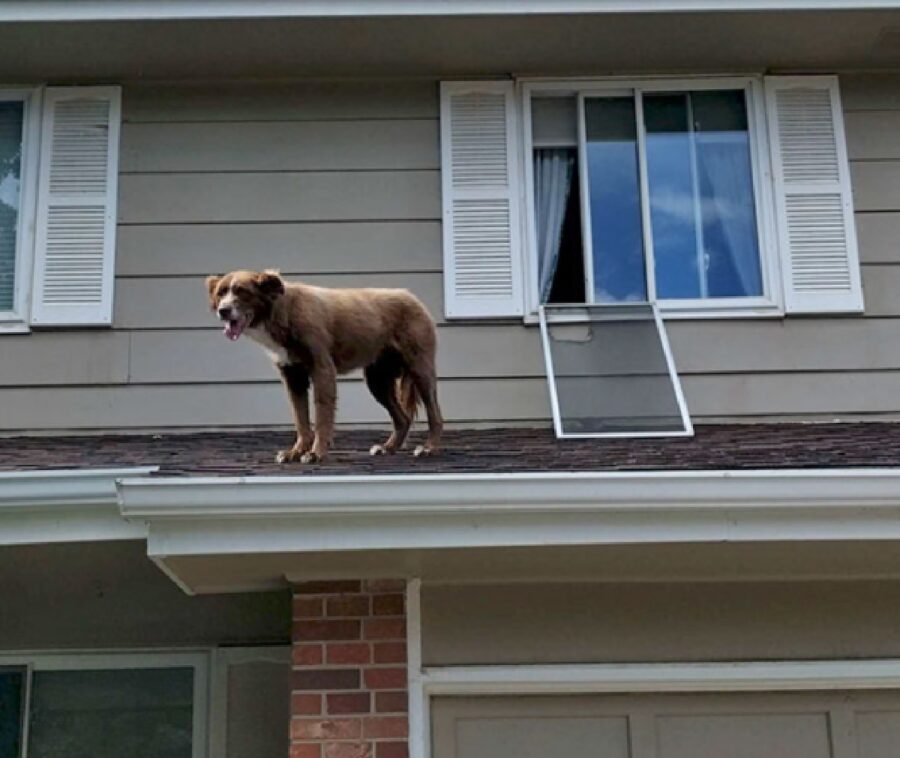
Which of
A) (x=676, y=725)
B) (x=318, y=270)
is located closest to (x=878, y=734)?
(x=676, y=725)

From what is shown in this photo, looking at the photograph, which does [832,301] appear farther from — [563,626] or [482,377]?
[563,626]

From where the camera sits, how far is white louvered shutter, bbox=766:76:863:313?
17.0 feet

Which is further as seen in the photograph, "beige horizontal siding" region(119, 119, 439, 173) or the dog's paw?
"beige horizontal siding" region(119, 119, 439, 173)

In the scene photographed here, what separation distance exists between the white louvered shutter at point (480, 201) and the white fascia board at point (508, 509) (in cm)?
193

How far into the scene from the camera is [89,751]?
452 cm

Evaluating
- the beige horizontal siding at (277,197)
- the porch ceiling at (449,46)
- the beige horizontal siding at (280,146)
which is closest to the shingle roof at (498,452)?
the beige horizontal siding at (277,197)

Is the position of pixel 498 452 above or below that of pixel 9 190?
below

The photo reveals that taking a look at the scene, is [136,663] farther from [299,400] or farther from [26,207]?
[26,207]

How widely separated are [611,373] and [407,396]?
1038mm

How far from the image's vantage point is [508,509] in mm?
3271

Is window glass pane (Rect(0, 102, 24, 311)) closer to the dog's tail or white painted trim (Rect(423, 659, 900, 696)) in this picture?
the dog's tail

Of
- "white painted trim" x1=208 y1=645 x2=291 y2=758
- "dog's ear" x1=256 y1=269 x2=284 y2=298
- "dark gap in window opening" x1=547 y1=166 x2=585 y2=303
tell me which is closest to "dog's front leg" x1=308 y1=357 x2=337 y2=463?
"dog's ear" x1=256 y1=269 x2=284 y2=298

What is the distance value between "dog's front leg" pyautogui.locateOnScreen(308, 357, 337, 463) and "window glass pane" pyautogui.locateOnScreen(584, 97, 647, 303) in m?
1.70

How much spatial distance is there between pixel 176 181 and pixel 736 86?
8.33 ft
